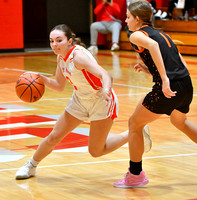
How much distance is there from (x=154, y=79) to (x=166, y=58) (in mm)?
183

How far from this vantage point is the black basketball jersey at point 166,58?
12.6 ft

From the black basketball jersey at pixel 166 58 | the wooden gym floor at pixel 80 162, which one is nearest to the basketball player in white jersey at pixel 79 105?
the wooden gym floor at pixel 80 162

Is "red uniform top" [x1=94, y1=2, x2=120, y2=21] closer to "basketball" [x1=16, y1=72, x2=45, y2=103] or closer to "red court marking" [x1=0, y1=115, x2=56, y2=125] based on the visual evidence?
"red court marking" [x1=0, y1=115, x2=56, y2=125]

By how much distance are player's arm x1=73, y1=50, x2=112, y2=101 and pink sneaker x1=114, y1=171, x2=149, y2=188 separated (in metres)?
0.68

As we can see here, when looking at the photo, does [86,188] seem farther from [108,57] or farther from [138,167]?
[108,57]

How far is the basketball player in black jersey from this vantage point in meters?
3.75

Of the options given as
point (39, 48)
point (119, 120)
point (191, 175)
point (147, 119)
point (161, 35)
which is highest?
point (161, 35)

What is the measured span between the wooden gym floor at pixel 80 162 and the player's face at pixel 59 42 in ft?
3.42

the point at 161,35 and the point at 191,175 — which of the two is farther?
the point at 191,175

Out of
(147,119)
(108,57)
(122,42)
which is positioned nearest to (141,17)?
(147,119)

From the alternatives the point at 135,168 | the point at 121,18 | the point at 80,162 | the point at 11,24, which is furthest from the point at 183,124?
the point at 121,18

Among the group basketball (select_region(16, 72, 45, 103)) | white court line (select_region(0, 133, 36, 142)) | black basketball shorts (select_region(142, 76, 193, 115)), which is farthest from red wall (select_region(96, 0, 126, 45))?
black basketball shorts (select_region(142, 76, 193, 115))

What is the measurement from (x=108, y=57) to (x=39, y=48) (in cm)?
375

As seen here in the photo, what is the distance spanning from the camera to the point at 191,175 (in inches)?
170
